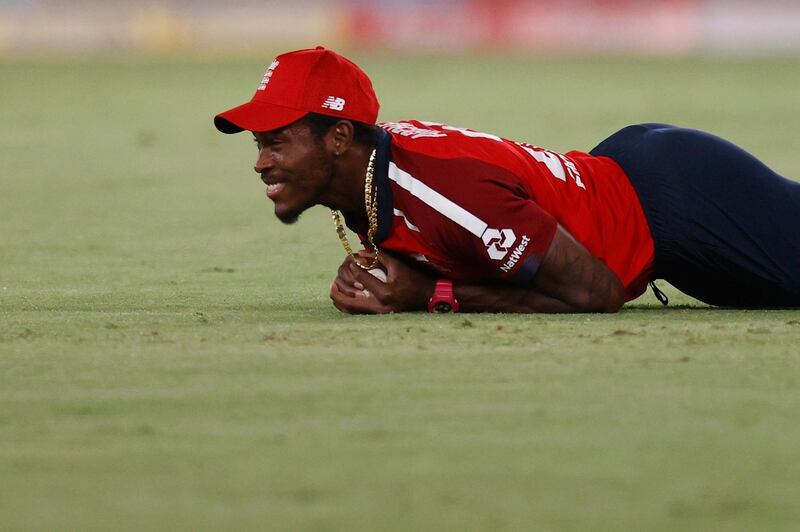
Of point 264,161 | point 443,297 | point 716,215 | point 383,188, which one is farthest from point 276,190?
point 716,215

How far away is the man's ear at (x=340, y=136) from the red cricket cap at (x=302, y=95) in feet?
0.11

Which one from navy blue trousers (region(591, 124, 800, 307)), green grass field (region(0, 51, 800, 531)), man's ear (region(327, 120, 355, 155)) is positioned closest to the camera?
green grass field (region(0, 51, 800, 531))

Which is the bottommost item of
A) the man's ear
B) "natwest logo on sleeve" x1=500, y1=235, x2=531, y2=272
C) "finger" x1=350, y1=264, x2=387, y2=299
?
"finger" x1=350, y1=264, x2=387, y2=299

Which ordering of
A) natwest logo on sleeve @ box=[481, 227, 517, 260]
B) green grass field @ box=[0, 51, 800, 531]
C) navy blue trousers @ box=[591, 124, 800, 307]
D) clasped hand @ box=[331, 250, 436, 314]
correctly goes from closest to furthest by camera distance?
green grass field @ box=[0, 51, 800, 531]
natwest logo on sleeve @ box=[481, 227, 517, 260]
clasped hand @ box=[331, 250, 436, 314]
navy blue trousers @ box=[591, 124, 800, 307]

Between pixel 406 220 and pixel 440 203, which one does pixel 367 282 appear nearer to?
pixel 406 220

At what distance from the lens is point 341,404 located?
4.14 meters

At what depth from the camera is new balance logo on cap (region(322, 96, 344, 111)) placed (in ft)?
17.4

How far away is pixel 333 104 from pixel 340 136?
11 centimetres

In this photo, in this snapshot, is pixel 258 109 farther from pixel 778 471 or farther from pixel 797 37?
pixel 797 37

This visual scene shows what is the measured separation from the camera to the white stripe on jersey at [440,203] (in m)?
5.23

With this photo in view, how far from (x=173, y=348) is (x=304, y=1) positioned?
1148 inches

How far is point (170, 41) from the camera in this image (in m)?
33.7

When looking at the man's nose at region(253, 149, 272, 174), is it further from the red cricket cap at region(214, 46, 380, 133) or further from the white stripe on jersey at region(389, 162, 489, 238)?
the white stripe on jersey at region(389, 162, 489, 238)

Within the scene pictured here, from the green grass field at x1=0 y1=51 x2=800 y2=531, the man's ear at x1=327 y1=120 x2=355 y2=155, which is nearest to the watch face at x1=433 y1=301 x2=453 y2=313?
the green grass field at x1=0 y1=51 x2=800 y2=531
